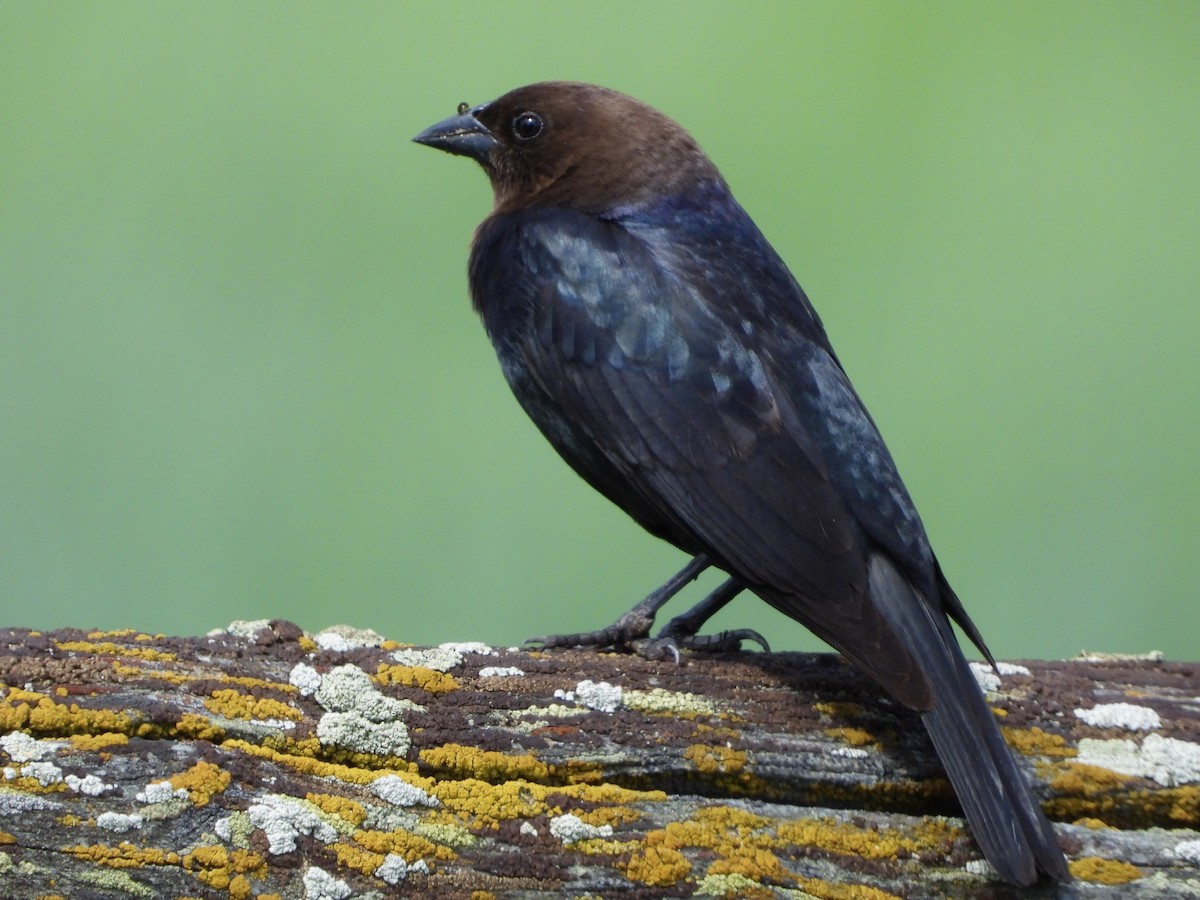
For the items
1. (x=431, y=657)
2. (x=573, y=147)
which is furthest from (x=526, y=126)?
(x=431, y=657)

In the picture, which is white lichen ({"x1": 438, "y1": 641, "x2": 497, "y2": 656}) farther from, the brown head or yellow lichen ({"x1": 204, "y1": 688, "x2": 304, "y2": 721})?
the brown head

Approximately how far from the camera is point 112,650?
8.13 ft

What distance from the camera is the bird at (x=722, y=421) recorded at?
109 inches

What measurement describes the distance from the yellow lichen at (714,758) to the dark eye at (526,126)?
2.19 metres

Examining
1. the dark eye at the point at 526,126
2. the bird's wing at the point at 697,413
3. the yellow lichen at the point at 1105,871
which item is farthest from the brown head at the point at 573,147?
the yellow lichen at the point at 1105,871

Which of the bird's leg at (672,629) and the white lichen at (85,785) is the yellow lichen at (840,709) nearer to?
the bird's leg at (672,629)

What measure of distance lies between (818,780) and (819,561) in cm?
52

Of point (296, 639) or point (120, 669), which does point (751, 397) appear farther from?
point (120, 669)

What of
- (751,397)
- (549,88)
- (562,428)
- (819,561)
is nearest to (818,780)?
(819,561)

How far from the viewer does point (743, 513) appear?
9.95 ft

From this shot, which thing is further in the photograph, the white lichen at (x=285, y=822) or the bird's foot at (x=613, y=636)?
the bird's foot at (x=613, y=636)

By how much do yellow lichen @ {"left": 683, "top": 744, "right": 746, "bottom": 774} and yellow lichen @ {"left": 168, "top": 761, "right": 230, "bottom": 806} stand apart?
0.92 metres

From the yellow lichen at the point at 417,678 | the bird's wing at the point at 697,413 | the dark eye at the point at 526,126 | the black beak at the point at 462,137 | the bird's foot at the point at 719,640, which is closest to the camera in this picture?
the yellow lichen at the point at 417,678

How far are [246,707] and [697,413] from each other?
4.29 ft
